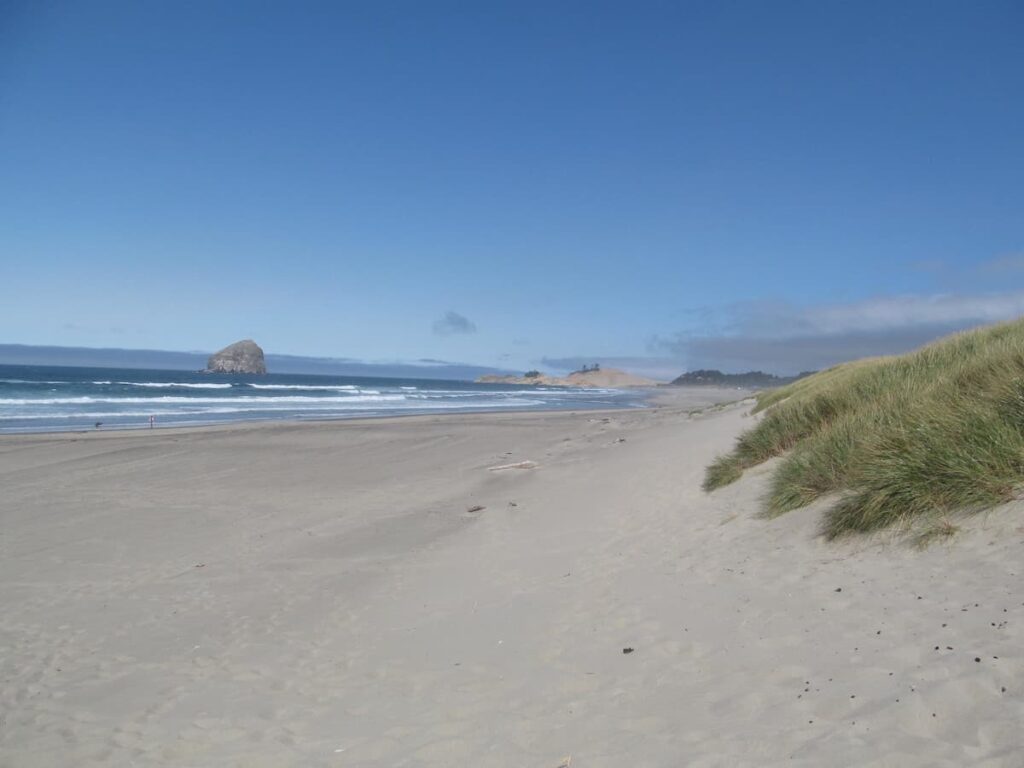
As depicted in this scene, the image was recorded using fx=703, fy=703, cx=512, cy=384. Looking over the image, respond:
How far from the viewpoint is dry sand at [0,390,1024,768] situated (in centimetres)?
343

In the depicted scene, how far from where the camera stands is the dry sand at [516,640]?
3.43 m

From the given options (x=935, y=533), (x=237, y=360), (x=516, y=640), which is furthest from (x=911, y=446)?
(x=237, y=360)

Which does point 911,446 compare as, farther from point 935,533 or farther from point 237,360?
point 237,360

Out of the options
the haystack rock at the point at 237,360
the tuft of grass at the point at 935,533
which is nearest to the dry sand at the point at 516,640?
the tuft of grass at the point at 935,533

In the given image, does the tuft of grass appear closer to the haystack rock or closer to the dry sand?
the dry sand

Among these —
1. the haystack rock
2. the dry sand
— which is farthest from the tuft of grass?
the haystack rock

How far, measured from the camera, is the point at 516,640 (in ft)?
17.9

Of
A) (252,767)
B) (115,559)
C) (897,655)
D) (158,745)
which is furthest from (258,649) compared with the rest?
(897,655)

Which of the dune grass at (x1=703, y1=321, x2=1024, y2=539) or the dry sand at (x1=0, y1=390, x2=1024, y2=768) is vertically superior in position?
the dune grass at (x1=703, y1=321, x2=1024, y2=539)

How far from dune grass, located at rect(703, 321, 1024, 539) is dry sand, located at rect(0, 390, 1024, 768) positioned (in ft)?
1.21

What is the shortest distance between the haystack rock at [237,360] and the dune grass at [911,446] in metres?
158

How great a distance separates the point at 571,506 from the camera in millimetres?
10867

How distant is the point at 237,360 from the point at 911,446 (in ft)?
532

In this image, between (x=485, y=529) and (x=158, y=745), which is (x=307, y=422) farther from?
(x=158, y=745)
